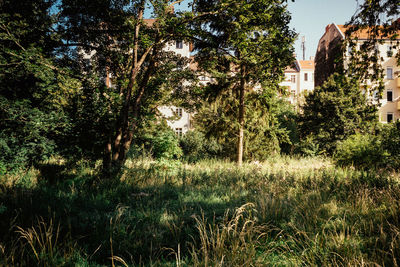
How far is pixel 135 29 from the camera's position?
7055 mm

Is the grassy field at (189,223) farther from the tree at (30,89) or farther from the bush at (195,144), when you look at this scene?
the bush at (195,144)

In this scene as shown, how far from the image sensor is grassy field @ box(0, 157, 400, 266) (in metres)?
2.68

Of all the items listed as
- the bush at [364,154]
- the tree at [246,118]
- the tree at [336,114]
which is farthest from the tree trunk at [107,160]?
the tree at [336,114]

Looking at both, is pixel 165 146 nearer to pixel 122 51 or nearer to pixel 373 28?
pixel 122 51

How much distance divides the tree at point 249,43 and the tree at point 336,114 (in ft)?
28.6

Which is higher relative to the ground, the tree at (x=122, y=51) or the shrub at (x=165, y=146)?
the tree at (x=122, y=51)

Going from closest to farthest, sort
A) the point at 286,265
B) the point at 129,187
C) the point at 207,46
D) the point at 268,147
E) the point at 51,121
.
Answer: the point at 286,265 < the point at 129,187 < the point at 51,121 < the point at 207,46 < the point at 268,147

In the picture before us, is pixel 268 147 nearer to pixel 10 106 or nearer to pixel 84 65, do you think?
pixel 84 65

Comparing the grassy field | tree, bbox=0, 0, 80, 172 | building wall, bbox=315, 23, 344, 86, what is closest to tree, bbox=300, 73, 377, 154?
the grassy field

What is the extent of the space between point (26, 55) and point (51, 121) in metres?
2.17

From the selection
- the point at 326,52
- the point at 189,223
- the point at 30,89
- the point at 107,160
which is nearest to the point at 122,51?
the point at 30,89

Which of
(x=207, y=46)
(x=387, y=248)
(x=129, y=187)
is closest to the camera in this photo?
(x=387, y=248)

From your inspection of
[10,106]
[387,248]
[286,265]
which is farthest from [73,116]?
[387,248]

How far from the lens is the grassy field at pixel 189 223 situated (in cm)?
268
